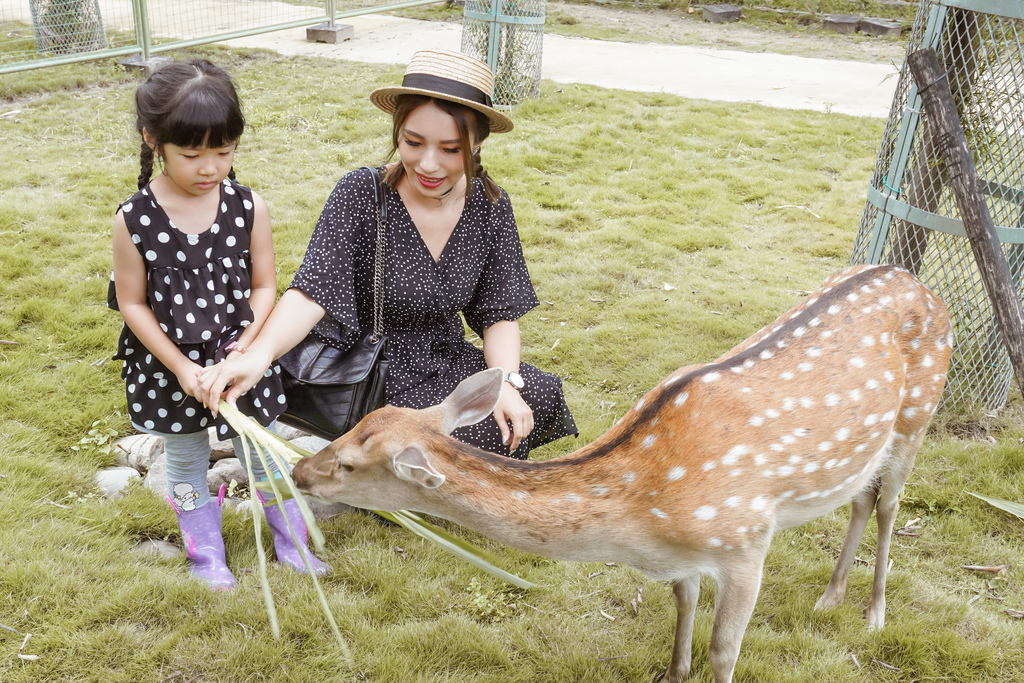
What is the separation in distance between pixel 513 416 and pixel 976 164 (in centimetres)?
245

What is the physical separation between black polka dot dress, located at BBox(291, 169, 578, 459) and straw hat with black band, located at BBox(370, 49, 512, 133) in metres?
0.40

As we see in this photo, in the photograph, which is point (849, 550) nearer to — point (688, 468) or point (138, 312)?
point (688, 468)

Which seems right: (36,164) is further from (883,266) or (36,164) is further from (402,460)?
(883,266)

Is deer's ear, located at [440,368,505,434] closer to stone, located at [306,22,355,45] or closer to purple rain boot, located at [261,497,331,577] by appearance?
purple rain boot, located at [261,497,331,577]

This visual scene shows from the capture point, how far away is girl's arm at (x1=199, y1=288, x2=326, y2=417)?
2.38m

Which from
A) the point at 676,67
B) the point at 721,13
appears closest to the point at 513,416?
the point at 676,67

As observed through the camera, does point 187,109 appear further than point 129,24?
No

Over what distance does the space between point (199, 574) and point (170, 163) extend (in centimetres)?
127

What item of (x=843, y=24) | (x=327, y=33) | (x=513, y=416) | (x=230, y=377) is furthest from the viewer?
(x=843, y=24)

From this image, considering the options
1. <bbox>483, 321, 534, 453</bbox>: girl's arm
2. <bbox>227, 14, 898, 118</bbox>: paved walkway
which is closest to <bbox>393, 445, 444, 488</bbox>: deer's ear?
<bbox>483, 321, 534, 453</bbox>: girl's arm

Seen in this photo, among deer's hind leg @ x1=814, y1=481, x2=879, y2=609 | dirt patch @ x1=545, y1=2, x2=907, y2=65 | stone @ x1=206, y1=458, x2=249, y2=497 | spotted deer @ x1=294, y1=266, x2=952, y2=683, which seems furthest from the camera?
dirt patch @ x1=545, y1=2, x2=907, y2=65

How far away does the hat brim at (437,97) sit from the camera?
8.20 ft

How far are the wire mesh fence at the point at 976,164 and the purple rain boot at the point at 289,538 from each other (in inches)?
108

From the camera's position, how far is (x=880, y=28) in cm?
1238
